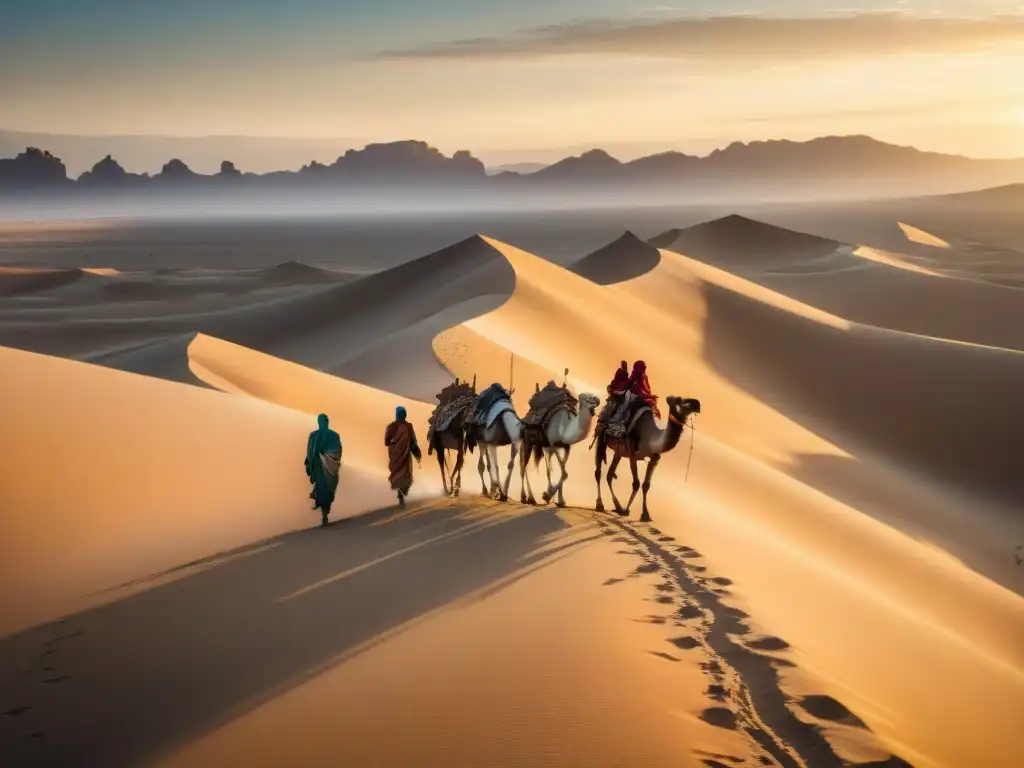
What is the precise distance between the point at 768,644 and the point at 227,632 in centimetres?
392

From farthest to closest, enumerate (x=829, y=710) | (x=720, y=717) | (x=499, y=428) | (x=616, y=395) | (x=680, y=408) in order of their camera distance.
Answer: (x=499, y=428) → (x=616, y=395) → (x=680, y=408) → (x=829, y=710) → (x=720, y=717)

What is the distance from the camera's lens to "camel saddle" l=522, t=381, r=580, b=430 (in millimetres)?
11500

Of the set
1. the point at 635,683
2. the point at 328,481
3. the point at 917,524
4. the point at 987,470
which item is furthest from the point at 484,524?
the point at 987,470

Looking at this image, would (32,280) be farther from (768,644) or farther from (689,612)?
(768,644)

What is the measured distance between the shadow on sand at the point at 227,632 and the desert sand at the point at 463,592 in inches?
1.2

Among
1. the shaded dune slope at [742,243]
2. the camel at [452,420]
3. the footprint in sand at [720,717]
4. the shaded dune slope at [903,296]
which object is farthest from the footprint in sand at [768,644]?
the shaded dune slope at [742,243]

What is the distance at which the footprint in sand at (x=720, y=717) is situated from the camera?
5.85 meters

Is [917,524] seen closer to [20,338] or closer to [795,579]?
[795,579]

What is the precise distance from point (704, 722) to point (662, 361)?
85.8ft

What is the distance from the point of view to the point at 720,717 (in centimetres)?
595

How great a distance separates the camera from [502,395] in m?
12.1

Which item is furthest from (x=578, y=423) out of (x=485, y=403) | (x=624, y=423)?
(x=485, y=403)

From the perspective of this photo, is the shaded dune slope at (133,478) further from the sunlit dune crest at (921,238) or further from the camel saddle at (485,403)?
the sunlit dune crest at (921,238)

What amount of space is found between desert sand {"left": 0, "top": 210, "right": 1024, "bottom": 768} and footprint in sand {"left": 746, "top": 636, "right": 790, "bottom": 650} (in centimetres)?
2
